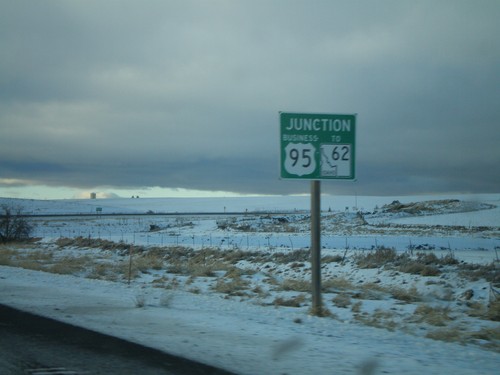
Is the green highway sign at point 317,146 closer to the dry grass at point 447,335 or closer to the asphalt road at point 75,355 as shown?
the dry grass at point 447,335

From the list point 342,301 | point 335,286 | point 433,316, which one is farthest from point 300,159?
point 335,286

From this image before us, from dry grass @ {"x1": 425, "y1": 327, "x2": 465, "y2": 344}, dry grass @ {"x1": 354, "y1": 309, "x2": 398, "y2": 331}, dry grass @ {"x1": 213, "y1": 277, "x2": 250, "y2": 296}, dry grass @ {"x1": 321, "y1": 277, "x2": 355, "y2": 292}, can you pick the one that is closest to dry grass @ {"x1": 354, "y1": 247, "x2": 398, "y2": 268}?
dry grass @ {"x1": 321, "y1": 277, "x2": 355, "y2": 292}

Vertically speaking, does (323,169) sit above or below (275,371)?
above

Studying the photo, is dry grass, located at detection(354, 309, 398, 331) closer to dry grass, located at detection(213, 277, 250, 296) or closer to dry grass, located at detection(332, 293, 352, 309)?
dry grass, located at detection(332, 293, 352, 309)

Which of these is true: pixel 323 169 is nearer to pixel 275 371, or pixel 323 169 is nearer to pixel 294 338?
pixel 294 338

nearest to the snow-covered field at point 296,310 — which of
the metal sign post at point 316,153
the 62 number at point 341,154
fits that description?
the metal sign post at point 316,153

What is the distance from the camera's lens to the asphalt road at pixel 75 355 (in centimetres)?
648

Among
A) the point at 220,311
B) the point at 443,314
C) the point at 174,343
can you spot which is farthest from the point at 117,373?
the point at 443,314

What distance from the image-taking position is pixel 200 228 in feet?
190

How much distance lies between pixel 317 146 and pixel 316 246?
2.17 meters

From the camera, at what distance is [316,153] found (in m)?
11.0

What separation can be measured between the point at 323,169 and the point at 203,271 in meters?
12.5

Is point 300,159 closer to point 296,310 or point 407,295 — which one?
point 296,310

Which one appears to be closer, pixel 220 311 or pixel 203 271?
pixel 220 311
